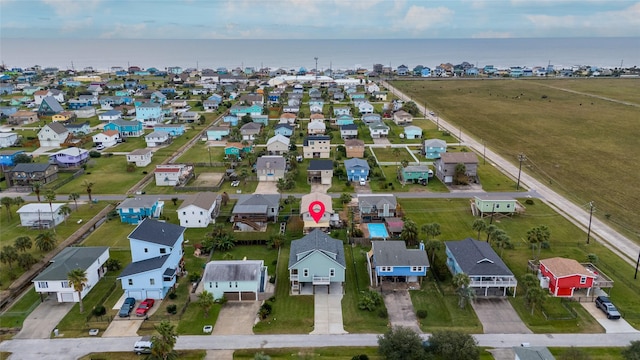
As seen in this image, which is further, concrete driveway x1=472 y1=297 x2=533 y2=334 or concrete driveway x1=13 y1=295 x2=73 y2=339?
concrete driveway x1=472 y1=297 x2=533 y2=334

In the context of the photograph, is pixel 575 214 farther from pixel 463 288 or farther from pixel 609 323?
pixel 463 288

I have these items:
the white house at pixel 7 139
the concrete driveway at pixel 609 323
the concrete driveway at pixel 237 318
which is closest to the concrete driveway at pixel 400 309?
the concrete driveway at pixel 237 318

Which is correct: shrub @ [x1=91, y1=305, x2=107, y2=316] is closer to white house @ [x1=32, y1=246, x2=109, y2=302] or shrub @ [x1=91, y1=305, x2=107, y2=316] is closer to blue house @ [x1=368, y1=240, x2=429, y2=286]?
white house @ [x1=32, y1=246, x2=109, y2=302]

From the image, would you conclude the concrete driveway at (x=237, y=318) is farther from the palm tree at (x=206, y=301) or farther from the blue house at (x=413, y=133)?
the blue house at (x=413, y=133)

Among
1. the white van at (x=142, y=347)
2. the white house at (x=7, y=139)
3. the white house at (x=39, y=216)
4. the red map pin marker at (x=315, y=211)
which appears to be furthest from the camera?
the white house at (x=7, y=139)

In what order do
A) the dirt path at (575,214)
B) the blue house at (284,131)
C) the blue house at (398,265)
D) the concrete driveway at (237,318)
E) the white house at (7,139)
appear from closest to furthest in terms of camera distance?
1. the concrete driveway at (237,318)
2. the blue house at (398,265)
3. the dirt path at (575,214)
4. the white house at (7,139)
5. the blue house at (284,131)

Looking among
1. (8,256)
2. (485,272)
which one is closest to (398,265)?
(485,272)

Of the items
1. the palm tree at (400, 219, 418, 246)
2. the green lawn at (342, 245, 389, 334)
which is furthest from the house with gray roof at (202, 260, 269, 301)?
the palm tree at (400, 219, 418, 246)
